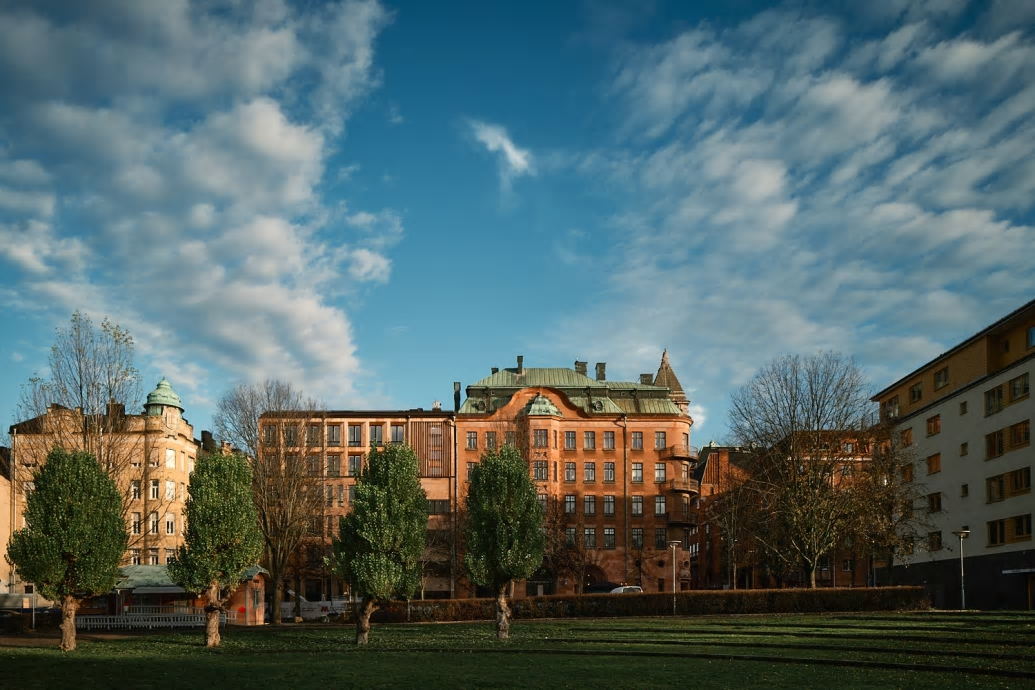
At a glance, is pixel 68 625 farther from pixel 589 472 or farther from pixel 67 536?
pixel 589 472

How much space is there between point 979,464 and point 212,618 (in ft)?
155

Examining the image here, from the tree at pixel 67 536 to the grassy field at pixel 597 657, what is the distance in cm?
271

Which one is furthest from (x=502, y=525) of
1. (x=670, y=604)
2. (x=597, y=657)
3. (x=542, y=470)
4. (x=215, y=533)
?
(x=542, y=470)

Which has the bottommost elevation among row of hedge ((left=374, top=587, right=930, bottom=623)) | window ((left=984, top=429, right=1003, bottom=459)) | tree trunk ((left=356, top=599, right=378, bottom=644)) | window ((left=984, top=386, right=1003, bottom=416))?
row of hedge ((left=374, top=587, right=930, bottom=623))

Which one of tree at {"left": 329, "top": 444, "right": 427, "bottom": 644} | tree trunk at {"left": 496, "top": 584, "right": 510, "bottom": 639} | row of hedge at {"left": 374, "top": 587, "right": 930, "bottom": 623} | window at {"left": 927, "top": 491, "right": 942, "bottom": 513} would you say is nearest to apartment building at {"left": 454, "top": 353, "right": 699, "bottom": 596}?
window at {"left": 927, "top": 491, "right": 942, "bottom": 513}

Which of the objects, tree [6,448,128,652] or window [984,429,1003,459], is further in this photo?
window [984,429,1003,459]

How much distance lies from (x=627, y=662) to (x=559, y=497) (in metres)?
56.3

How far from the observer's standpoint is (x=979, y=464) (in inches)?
2490

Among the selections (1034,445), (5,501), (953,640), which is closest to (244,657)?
(953,640)

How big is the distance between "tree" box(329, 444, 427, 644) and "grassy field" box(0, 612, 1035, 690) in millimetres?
2436

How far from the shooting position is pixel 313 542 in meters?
81.8

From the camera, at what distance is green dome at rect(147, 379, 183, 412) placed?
290 feet

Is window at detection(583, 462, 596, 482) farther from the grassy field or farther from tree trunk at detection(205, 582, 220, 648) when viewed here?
tree trunk at detection(205, 582, 220, 648)

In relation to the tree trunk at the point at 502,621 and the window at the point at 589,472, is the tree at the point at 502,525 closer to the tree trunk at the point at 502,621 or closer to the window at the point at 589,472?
the tree trunk at the point at 502,621
